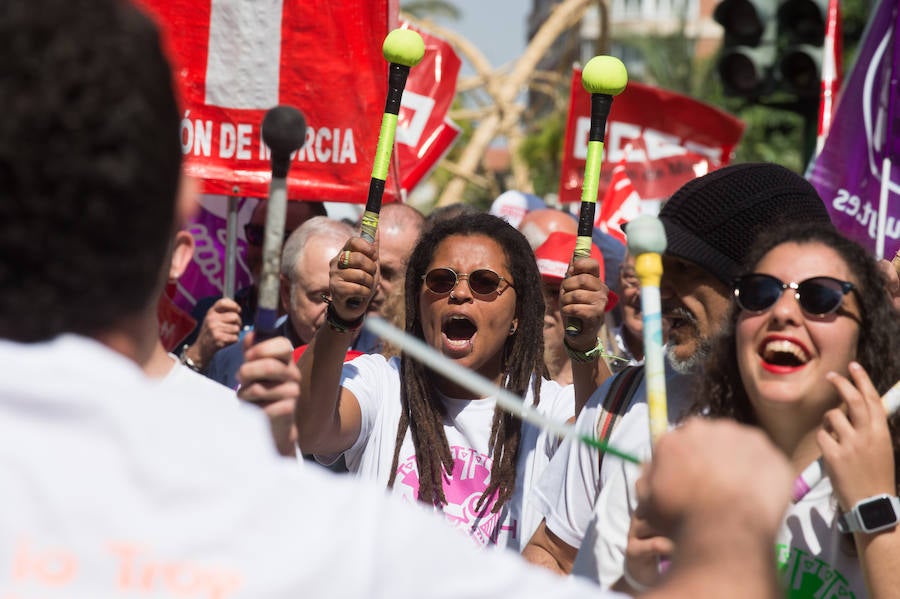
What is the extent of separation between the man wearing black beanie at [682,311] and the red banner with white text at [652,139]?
16.1ft

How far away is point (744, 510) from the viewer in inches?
55.4

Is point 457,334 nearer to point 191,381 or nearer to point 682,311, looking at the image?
point 682,311

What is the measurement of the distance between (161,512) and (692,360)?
190cm

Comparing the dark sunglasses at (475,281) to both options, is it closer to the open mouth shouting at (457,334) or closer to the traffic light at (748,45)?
the open mouth shouting at (457,334)

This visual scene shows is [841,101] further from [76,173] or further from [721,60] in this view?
[76,173]

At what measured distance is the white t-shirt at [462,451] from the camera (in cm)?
338

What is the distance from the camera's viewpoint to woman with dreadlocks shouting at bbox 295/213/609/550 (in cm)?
324

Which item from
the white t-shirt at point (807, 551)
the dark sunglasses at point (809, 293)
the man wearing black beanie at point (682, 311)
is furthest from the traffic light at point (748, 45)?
the white t-shirt at point (807, 551)

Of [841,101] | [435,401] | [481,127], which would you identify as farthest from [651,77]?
[435,401]

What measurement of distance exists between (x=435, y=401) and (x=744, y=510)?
2231mm

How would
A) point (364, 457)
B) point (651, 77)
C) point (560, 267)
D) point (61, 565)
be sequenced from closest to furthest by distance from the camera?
point (61, 565) < point (364, 457) < point (560, 267) < point (651, 77)

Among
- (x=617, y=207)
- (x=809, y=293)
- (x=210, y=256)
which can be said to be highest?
(x=809, y=293)

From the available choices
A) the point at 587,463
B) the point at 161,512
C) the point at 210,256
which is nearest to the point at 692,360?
the point at 587,463

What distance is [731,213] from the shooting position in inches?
120
